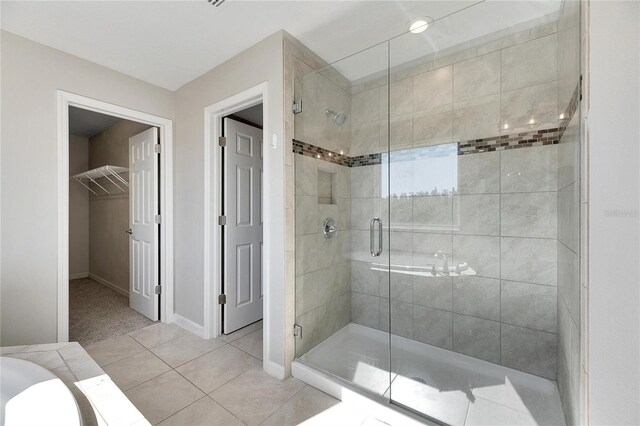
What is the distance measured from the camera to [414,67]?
6.72 feet

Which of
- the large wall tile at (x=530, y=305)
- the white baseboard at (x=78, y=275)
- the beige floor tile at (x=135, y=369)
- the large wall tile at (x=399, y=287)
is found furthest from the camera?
the white baseboard at (x=78, y=275)

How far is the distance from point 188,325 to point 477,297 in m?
2.62

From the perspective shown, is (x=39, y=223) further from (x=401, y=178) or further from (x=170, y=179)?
(x=401, y=178)

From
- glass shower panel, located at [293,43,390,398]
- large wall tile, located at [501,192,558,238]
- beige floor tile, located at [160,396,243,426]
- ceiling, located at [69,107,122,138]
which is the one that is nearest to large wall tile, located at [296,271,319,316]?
glass shower panel, located at [293,43,390,398]

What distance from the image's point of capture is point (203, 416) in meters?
1.56

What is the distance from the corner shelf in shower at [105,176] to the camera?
3550mm

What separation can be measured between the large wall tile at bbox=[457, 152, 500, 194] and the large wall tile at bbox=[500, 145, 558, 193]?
4 cm

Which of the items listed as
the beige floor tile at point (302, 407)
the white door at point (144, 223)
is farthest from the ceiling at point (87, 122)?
the beige floor tile at point (302, 407)

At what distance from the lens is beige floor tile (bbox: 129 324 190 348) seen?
2451 millimetres

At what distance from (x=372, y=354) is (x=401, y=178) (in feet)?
4.57

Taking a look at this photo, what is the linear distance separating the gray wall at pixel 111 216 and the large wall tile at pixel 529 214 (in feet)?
13.3

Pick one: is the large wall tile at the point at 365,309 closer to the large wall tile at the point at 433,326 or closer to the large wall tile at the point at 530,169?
the large wall tile at the point at 433,326

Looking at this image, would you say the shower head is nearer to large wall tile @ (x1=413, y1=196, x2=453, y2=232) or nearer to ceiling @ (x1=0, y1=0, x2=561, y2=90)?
ceiling @ (x1=0, y1=0, x2=561, y2=90)

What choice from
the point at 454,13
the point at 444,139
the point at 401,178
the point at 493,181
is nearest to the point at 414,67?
→ the point at 454,13
